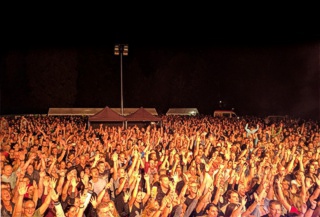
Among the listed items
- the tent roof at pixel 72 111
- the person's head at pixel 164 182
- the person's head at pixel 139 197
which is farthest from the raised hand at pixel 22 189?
the tent roof at pixel 72 111

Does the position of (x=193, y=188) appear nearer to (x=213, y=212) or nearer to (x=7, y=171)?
(x=213, y=212)

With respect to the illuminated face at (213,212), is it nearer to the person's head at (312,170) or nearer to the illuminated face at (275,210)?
the illuminated face at (275,210)

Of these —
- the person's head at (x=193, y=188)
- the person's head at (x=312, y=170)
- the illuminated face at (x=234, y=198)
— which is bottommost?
the illuminated face at (x=234, y=198)

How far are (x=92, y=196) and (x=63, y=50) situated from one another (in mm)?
49043

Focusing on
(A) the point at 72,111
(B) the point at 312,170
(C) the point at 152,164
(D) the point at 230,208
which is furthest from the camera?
(A) the point at 72,111

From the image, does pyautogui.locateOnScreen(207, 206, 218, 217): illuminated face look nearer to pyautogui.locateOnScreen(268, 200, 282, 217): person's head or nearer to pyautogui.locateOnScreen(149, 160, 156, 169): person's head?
pyautogui.locateOnScreen(268, 200, 282, 217): person's head

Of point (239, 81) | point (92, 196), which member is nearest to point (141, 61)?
point (239, 81)

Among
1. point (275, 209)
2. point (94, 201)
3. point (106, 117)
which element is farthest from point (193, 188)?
point (106, 117)

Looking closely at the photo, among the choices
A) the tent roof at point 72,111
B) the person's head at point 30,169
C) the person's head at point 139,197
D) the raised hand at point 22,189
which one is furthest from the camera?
the tent roof at point 72,111

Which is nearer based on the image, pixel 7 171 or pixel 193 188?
pixel 193 188

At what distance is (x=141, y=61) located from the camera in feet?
178

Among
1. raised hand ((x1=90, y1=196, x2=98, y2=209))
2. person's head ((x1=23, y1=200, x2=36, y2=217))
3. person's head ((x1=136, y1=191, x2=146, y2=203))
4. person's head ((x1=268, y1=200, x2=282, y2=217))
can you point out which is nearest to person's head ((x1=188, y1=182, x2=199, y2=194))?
person's head ((x1=136, y1=191, x2=146, y2=203))

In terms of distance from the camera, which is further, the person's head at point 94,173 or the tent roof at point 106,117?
the tent roof at point 106,117

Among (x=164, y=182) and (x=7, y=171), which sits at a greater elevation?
(x=7, y=171)
